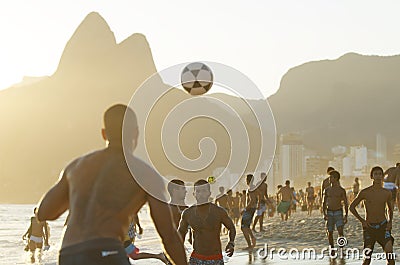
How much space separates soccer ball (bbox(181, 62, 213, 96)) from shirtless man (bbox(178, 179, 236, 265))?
364cm

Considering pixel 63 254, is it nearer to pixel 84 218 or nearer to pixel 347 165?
pixel 84 218

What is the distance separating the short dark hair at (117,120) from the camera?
4961 mm

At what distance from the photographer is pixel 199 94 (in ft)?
42.3

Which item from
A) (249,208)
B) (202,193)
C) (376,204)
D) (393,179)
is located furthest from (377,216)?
(393,179)

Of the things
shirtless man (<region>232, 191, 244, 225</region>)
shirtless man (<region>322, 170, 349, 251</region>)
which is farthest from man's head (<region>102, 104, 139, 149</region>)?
shirtless man (<region>232, 191, 244, 225</region>)

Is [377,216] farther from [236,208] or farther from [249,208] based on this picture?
[236,208]

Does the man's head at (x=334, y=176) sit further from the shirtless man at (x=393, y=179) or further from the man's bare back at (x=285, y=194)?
the man's bare back at (x=285, y=194)

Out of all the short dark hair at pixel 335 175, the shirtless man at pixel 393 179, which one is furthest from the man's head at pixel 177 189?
the shirtless man at pixel 393 179

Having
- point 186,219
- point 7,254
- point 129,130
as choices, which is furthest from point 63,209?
point 7,254

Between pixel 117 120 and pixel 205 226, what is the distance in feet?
14.8

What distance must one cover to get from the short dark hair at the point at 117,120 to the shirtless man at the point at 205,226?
4.21 metres

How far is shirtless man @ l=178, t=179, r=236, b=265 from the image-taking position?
912cm

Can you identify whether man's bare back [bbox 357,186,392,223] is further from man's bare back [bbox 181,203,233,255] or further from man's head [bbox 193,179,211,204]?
man's head [bbox 193,179,211,204]

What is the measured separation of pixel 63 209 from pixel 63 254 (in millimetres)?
354
